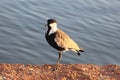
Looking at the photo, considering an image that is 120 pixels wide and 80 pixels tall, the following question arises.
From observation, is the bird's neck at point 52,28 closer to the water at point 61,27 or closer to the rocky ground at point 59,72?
the rocky ground at point 59,72

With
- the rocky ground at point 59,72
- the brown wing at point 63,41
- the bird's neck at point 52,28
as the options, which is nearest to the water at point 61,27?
the rocky ground at point 59,72

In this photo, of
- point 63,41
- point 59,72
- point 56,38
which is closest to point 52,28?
point 56,38

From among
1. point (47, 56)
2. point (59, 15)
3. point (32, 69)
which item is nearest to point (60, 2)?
point (59, 15)

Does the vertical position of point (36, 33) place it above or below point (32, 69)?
above

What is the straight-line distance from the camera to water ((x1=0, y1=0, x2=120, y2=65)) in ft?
69.9

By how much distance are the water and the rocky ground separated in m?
6.58

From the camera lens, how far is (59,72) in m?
13.4

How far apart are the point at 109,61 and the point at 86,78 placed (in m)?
8.71

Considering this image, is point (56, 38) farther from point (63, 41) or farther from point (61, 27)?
point (61, 27)

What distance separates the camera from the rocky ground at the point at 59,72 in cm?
1269

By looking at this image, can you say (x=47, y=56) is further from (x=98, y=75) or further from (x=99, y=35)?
(x=98, y=75)

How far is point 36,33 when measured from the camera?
23141mm

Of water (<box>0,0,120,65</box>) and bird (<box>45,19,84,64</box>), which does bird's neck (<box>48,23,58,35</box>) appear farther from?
water (<box>0,0,120,65</box>)

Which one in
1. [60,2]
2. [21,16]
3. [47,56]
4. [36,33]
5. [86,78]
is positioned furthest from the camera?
[60,2]
